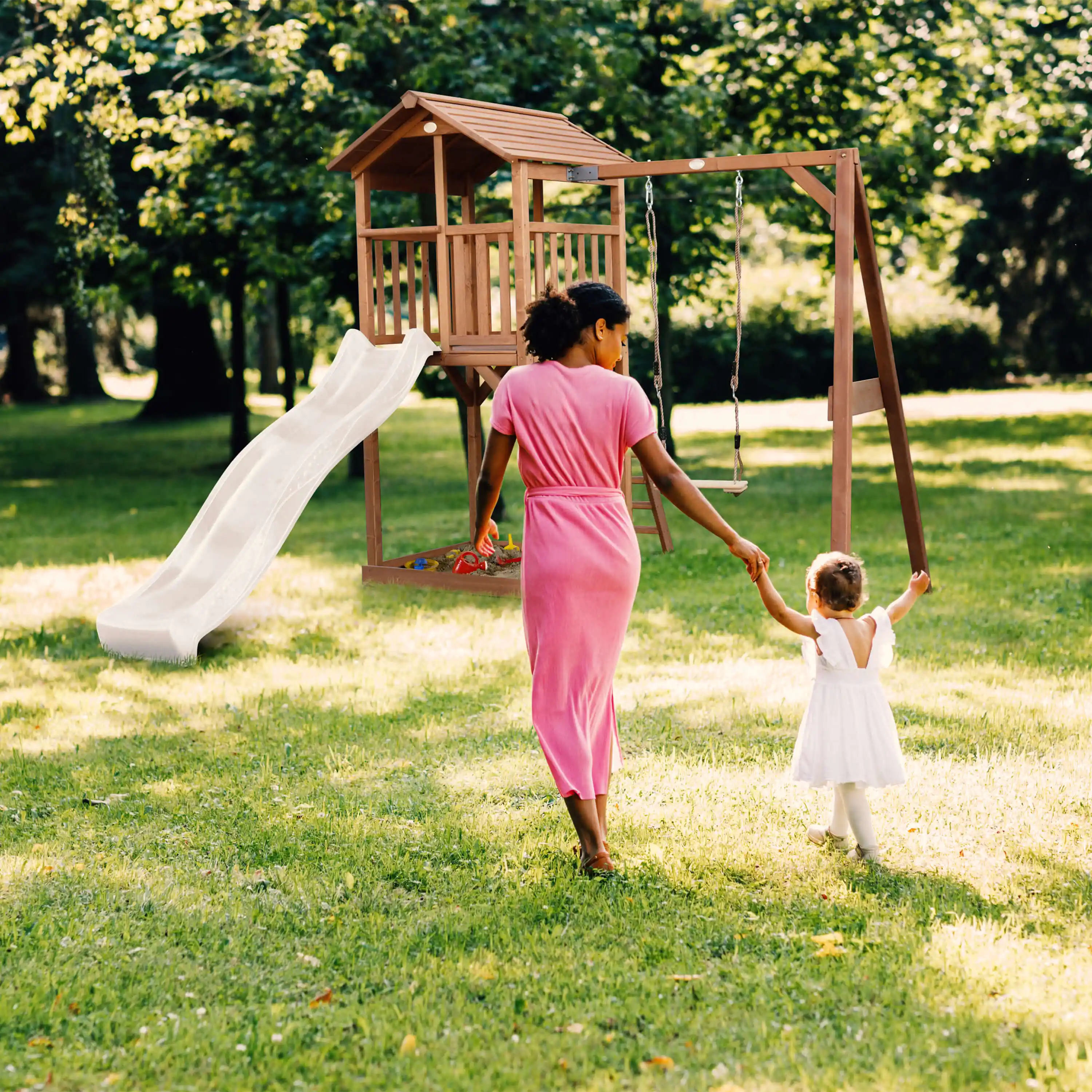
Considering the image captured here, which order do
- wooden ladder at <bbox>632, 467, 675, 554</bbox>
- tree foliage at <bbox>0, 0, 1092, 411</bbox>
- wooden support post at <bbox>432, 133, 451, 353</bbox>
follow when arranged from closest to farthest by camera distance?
wooden support post at <bbox>432, 133, 451, 353</bbox>
wooden ladder at <bbox>632, 467, 675, 554</bbox>
tree foliage at <bbox>0, 0, 1092, 411</bbox>

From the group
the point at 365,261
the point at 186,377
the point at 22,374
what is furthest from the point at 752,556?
the point at 22,374

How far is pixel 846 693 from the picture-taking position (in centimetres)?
478

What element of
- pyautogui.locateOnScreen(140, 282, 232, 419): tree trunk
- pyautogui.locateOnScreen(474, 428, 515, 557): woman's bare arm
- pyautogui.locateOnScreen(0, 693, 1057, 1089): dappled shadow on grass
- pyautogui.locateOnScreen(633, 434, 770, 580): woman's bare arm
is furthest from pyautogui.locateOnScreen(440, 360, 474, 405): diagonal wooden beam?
pyautogui.locateOnScreen(140, 282, 232, 419): tree trunk

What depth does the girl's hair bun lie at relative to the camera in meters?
4.60

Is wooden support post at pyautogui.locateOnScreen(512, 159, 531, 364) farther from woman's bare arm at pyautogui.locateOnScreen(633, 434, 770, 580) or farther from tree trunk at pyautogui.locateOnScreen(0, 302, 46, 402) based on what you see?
tree trunk at pyautogui.locateOnScreen(0, 302, 46, 402)

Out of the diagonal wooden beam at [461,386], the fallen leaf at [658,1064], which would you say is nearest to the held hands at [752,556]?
the fallen leaf at [658,1064]

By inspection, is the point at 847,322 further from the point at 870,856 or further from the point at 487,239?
the point at 487,239

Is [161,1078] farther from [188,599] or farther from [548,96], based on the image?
[548,96]

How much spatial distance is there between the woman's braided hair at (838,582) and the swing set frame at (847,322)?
2.74 ft

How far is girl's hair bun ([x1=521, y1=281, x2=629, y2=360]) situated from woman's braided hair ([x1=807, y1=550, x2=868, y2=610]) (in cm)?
113

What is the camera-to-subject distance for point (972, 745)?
6.20 metres

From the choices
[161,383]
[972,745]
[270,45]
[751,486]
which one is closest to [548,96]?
[270,45]

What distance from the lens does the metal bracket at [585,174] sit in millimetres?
7391

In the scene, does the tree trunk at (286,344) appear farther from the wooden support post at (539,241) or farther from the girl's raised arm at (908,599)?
the girl's raised arm at (908,599)
